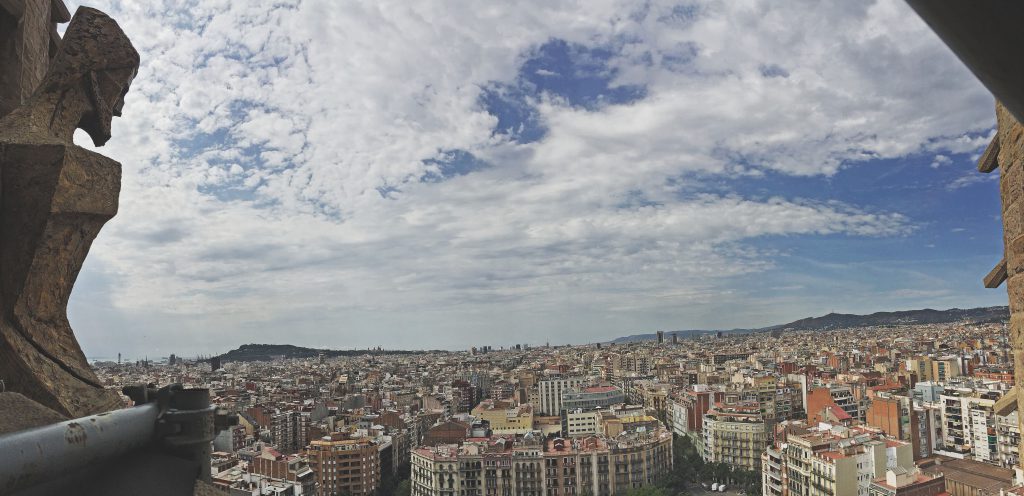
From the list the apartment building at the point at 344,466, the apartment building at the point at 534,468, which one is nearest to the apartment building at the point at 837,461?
the apartment building at the point at 534,468

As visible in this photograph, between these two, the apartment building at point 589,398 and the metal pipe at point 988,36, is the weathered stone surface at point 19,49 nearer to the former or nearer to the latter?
the metal pipe at point 988,36

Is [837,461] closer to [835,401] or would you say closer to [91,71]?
[835,401]

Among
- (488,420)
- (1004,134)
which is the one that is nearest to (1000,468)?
(488,420)

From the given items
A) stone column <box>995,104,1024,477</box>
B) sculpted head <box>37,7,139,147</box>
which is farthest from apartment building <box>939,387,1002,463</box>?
sculpted head <box>37,7,139,147</box>

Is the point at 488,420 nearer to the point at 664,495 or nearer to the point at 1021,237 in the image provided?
the point at 664,495

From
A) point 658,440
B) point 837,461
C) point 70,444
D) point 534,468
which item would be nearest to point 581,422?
point 658,440

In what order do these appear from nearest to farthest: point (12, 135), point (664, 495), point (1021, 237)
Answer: point (12, 135) → point (1021, 237) → point (664, 495)
